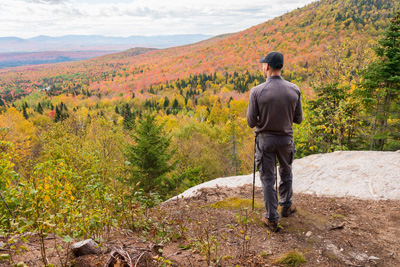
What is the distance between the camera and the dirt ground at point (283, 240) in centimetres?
318

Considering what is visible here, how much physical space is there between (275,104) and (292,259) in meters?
2.28

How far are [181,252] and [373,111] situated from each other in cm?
1235

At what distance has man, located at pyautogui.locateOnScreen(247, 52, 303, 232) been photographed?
376 cm

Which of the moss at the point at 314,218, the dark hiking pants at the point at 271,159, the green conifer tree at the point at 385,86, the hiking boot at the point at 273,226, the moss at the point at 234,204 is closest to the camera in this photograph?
the dark hiking pants at the point at 271,159

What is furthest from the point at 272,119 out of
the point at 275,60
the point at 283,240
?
the point at 283,240

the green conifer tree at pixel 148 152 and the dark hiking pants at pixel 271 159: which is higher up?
the dark hiking pants at pixel 271 159

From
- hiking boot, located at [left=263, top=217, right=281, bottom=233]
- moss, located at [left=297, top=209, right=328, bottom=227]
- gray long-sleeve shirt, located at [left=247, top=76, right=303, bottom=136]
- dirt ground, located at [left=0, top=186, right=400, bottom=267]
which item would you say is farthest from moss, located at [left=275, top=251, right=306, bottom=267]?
gray long-sleeve shirt, located at [left=247, top=76, right=303, bottom=136]

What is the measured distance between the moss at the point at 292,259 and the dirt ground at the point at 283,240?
65 millimetres

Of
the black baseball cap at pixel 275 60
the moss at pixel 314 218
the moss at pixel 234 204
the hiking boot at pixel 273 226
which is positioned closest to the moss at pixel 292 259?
the hiking boot at pixel 273 226

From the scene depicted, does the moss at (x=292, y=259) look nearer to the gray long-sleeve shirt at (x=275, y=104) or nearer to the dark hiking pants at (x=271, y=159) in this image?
the dark hiking pants at (x=271, y=159)

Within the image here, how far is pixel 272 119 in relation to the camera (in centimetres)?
377

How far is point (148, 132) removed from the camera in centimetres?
1401

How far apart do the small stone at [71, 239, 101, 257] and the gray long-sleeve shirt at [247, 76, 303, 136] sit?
119 inches

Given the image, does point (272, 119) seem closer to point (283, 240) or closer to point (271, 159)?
point (271, 159)
